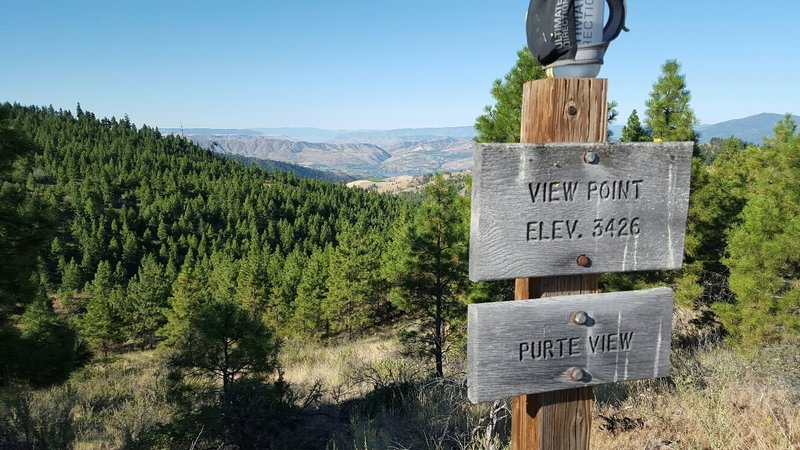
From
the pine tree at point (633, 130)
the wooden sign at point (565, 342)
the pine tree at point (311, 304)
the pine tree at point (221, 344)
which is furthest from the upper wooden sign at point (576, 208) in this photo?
the pine tree at point (311, 304)

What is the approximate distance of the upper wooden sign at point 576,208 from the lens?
4.87 ft

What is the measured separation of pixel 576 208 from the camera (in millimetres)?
1544

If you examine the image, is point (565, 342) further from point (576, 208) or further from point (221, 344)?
point (221, 344)

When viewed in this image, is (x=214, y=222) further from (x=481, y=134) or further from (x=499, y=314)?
(x=499, y=314)

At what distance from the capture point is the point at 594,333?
1.62m

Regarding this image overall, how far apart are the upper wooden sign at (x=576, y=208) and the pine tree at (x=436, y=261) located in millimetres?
8021

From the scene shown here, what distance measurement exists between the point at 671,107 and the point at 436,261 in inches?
278

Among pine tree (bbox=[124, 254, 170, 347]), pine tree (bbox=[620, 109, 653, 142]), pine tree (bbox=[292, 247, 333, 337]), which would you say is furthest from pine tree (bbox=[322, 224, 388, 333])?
pine tree (bbox=[620, 109, 653, 142])

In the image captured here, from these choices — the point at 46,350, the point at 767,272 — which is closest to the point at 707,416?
the point at 767,272

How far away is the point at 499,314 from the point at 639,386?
343 centimetres

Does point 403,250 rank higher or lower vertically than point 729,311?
higher

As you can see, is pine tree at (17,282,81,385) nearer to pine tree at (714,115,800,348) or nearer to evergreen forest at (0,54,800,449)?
evergreen forest at (0,54,800,449)

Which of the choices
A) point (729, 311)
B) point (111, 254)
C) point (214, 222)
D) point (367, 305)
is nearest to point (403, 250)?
point (729, 311)

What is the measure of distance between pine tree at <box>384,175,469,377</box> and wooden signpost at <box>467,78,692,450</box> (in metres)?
7.99
